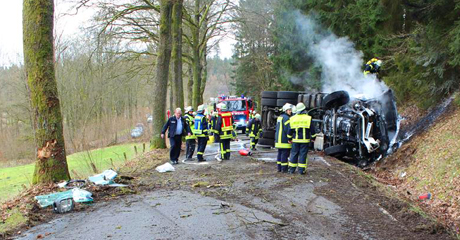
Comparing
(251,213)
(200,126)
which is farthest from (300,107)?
(251,213)

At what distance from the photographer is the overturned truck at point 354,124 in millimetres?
11383

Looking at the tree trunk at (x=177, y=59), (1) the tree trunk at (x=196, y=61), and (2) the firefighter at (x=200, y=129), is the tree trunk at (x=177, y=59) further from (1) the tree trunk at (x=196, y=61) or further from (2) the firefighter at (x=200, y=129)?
(2) the firefighter at (x=200, y=129)

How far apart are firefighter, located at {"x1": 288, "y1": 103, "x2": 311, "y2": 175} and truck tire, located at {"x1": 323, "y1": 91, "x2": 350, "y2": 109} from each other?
3268 mm

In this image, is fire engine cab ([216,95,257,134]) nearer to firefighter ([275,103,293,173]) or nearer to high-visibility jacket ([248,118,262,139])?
high-visibility jacket ([248,118,262,139])

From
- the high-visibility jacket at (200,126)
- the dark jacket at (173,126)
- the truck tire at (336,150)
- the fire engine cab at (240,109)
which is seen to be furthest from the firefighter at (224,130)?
the fire engine cab at (240,109)

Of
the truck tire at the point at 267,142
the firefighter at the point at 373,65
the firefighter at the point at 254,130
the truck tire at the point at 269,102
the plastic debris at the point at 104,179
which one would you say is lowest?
the truck tire at the point at 267,142

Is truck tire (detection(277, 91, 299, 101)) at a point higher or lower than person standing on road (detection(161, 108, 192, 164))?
higher

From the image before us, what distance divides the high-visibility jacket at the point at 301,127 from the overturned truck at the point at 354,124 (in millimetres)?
2696

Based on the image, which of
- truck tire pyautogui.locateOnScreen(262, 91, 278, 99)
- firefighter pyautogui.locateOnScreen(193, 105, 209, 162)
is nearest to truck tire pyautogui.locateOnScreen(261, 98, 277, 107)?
truck tire pyautogui.locateOnScreen(262, 91, 278, 99)

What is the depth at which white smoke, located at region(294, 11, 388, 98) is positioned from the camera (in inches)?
710

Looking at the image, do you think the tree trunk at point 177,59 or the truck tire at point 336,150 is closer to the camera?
the truck tire at point 336,150

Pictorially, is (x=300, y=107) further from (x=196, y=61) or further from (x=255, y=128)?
(x=196, y=61)

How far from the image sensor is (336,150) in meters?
12.0

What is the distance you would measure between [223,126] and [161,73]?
453cm
